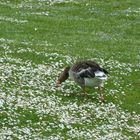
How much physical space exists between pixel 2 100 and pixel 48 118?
3327mm

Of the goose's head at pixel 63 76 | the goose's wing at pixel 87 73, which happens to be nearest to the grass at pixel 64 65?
the goose's head at pixel 63 76

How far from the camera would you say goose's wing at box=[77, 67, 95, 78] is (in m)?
29.1

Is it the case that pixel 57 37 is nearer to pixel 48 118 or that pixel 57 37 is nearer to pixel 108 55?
pixel 108 55

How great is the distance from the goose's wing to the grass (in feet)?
4.79

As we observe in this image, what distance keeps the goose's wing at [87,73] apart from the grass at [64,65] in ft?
4.79

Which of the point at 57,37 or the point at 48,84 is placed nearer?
the point at 48,84

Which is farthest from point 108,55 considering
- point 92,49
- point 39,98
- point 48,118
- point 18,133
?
point 18,133

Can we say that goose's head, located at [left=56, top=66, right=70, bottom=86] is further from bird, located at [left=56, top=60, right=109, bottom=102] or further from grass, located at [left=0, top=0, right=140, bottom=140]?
bird, located at [left=56, top=60, right=109, bottom=102]

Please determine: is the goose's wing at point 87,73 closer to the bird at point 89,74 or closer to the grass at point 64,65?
the bird at point 89,74

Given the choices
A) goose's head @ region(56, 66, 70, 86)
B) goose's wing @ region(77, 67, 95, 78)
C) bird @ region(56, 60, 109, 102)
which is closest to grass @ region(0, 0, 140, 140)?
goose's head @ region(56, 66, 70, 86)

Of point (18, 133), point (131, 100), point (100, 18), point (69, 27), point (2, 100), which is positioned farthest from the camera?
point (100, 18)

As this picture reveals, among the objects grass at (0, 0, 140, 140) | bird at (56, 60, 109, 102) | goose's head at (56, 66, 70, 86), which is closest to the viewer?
grass at (0, 0, 140, 140)

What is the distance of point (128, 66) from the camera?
40062mm

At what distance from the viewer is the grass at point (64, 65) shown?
25812mm
